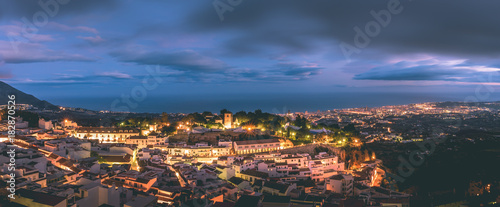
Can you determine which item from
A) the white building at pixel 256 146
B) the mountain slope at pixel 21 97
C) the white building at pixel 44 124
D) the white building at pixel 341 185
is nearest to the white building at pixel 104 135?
the white building at pixel 44 124

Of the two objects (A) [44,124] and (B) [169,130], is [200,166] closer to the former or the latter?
(B) [169,130]

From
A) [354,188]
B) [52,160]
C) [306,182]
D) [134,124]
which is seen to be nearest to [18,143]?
[52,160]

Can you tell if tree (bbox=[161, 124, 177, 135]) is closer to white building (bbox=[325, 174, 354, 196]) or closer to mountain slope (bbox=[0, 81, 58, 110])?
white building (bbox=[325, 174, 354, 196])

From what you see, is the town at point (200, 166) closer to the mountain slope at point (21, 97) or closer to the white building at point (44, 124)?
the white building at point (44, 124)

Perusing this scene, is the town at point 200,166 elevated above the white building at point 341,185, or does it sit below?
above

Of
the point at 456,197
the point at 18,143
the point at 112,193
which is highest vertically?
the point at 18,143

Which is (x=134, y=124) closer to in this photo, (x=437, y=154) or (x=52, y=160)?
(x=52, y=160)

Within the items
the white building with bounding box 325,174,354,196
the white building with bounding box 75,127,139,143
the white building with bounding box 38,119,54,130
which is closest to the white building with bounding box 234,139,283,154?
the white building with bounding box 325,174,354,196

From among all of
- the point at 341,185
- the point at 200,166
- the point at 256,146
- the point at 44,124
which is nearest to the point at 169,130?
the point at 256,146
